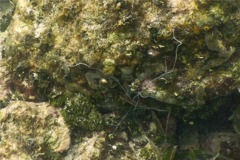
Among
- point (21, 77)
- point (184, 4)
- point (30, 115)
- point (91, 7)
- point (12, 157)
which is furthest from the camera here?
point (21, 77)

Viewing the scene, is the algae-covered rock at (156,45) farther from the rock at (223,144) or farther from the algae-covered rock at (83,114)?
the rock at (223,144)

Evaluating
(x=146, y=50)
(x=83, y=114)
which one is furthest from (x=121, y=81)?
(x=83, y=114)

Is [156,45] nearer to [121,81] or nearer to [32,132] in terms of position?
[121,81]

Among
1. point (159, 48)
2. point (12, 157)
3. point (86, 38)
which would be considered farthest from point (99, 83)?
point (12, 157)

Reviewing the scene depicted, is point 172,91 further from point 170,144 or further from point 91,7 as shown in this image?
point 91,7

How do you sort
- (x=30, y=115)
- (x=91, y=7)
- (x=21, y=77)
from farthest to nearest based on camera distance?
(x=21, y=77), (x=30, y=115), (x=91, y=7)

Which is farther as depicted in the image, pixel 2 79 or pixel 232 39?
pixel 2 79

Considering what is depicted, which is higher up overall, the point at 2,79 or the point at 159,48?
the point at 159,48
